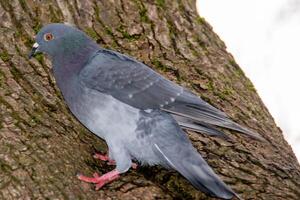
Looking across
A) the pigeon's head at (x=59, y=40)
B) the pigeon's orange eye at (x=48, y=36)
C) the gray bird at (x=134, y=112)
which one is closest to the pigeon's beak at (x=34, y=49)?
the pigeon's head at (x=59, y=40)

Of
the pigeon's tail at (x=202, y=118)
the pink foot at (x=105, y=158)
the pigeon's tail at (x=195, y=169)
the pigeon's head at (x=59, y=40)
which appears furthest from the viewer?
the pigeon's head at (x=59, y=40)

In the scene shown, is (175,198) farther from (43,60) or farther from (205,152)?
(43,60)

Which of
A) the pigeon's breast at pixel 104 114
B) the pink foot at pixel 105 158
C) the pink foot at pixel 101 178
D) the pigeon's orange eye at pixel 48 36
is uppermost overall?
the pigeon's orange eye at pixel 48 36

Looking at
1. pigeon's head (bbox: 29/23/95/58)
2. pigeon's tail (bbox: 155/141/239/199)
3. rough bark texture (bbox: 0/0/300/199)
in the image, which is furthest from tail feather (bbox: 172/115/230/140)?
pigeon's head (bbox: 29/23/95/58)

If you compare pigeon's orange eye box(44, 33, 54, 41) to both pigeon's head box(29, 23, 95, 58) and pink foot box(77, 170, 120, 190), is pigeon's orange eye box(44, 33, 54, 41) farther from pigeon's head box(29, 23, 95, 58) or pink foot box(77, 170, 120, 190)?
pink foot box(77, 170, 120, 190)

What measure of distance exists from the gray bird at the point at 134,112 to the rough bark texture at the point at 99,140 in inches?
7.1

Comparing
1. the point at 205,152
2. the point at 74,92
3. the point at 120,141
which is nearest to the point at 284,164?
the point at 205,152

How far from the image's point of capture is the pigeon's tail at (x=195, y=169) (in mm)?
4078

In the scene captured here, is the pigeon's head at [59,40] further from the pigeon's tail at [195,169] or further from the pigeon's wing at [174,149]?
the pigeon's tail at [195,169]

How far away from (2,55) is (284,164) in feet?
8.54

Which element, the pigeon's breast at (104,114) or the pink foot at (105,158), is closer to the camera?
the pigeon's breast at (104,114)

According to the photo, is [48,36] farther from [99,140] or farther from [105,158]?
[105,158]

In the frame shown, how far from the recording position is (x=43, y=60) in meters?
5.52

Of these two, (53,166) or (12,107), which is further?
(12,107)
